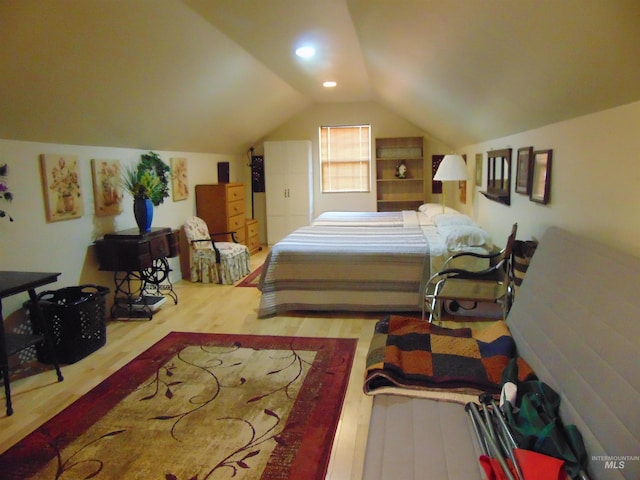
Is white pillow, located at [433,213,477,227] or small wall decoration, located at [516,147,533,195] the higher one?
small wall decoration, located at [516,147,533,195]

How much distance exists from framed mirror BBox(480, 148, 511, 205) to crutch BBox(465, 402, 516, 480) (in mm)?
2326

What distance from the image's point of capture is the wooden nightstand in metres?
6.62

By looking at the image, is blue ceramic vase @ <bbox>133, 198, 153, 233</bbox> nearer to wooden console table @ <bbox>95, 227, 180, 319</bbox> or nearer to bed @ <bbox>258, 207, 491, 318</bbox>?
wooden console table @ <bbox>95, 227, 180, 319</bbox>

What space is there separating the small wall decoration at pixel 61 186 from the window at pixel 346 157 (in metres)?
4.40

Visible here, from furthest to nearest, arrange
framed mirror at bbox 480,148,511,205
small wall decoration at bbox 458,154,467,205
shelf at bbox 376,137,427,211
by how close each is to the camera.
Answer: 1. shelf at bbox 376,137,427,211
2. small wall decoration at bbox 458,154,467,205
3. framed mirror at bbox 480,148,511,205

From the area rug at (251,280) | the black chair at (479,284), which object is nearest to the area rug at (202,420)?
the black chair at (479,284)

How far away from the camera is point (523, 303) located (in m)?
2.12

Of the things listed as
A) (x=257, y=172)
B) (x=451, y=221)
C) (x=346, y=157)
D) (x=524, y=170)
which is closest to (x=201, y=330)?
(x=451, y=221)

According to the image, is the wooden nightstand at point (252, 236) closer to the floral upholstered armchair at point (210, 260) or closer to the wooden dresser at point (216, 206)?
the wooden dresser at point (216, 206)

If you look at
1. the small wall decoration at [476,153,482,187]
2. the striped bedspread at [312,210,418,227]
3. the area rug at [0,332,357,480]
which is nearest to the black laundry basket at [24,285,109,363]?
the area rug at [0,332,357,480]

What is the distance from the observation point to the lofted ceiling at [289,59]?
164cm

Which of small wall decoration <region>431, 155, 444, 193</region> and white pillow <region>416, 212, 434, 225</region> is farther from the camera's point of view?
small wall decoration <region>431, 155, 444, 193</region>

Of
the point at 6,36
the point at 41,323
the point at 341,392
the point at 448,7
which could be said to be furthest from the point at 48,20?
the point at 341,392

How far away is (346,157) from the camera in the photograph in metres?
7.38
